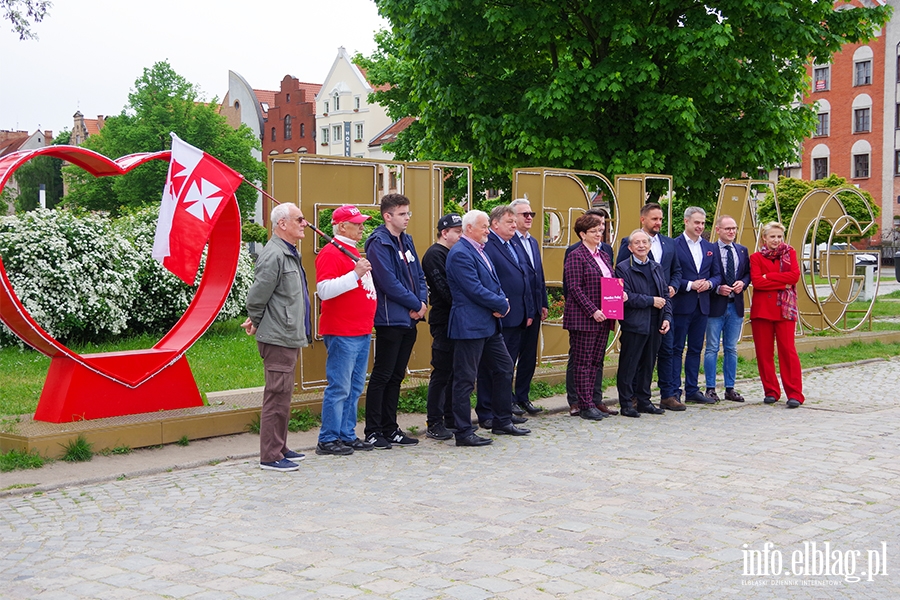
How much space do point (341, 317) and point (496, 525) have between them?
2.72m

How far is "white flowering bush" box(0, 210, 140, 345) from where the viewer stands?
46.1 ft

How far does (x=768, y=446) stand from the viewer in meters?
8.29

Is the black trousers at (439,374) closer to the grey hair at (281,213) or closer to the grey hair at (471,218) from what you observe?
the grey hair at (471,218)

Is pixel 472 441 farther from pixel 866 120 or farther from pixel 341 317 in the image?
pixel 866 120

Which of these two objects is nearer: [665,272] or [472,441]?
[472,441]

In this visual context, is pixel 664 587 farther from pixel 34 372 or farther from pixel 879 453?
pixel 34 372

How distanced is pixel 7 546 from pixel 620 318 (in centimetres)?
605

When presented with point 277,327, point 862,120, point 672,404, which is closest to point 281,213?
point 277,327

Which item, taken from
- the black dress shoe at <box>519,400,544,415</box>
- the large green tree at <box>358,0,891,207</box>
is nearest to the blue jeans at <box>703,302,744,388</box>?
the black dress shoe at <box>519,400,544,415</box>

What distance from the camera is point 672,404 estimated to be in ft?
34.1

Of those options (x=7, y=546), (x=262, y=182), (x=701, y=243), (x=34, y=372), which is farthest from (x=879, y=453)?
(x=262, y=182)

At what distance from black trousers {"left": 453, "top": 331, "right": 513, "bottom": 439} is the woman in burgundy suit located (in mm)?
1144

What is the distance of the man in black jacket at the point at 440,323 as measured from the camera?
8828mm

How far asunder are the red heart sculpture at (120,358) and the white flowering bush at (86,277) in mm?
5705
